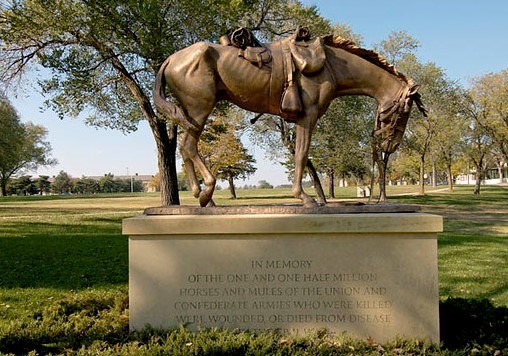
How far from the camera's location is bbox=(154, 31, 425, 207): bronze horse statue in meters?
5.58

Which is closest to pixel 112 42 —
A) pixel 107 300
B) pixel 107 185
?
pixel 107 300

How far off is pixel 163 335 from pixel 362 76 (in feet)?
12.3

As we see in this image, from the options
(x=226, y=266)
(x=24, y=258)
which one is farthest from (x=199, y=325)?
(x=24, y=258)

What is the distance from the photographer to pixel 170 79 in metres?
5.68

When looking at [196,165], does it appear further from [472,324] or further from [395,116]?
[472,324]

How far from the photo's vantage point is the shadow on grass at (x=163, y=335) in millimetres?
4641

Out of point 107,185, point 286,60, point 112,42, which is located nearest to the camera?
point 286,60

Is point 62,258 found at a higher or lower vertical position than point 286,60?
lower

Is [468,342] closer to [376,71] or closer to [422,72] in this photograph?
[376,71]

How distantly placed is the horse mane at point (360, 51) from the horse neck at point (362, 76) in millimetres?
43

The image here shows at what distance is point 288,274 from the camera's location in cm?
508

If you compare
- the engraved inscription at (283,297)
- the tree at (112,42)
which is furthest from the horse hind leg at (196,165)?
the tree at (112,42)

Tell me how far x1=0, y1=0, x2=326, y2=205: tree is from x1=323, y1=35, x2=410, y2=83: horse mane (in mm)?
11076

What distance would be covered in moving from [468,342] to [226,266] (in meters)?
2.70
